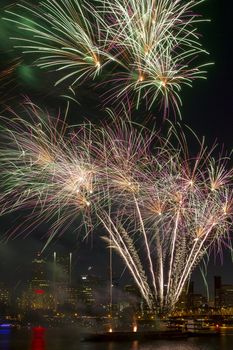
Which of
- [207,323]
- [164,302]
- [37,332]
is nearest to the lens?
[37,332]

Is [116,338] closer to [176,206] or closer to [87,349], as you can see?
[87,349]

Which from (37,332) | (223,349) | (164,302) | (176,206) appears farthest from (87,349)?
(37,332)

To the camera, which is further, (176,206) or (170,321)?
(170,321)

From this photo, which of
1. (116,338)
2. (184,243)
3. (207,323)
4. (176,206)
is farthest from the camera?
(207,323)

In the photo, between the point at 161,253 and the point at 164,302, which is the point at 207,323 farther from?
the point at 161,253

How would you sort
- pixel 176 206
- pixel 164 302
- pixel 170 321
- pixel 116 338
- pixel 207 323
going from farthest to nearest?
pixel 207 323, pixel 170 321, pixel 116 338, pixel 164 302, pixel 176 206

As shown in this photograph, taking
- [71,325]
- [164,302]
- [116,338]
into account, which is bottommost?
[71,325]

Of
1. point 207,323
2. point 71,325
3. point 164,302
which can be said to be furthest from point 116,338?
point 71,325

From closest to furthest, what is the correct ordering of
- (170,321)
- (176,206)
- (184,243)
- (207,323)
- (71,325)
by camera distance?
(176,206)
(184,243)
(170,321)
(207,323)
(71,325)

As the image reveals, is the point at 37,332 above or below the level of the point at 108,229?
below
